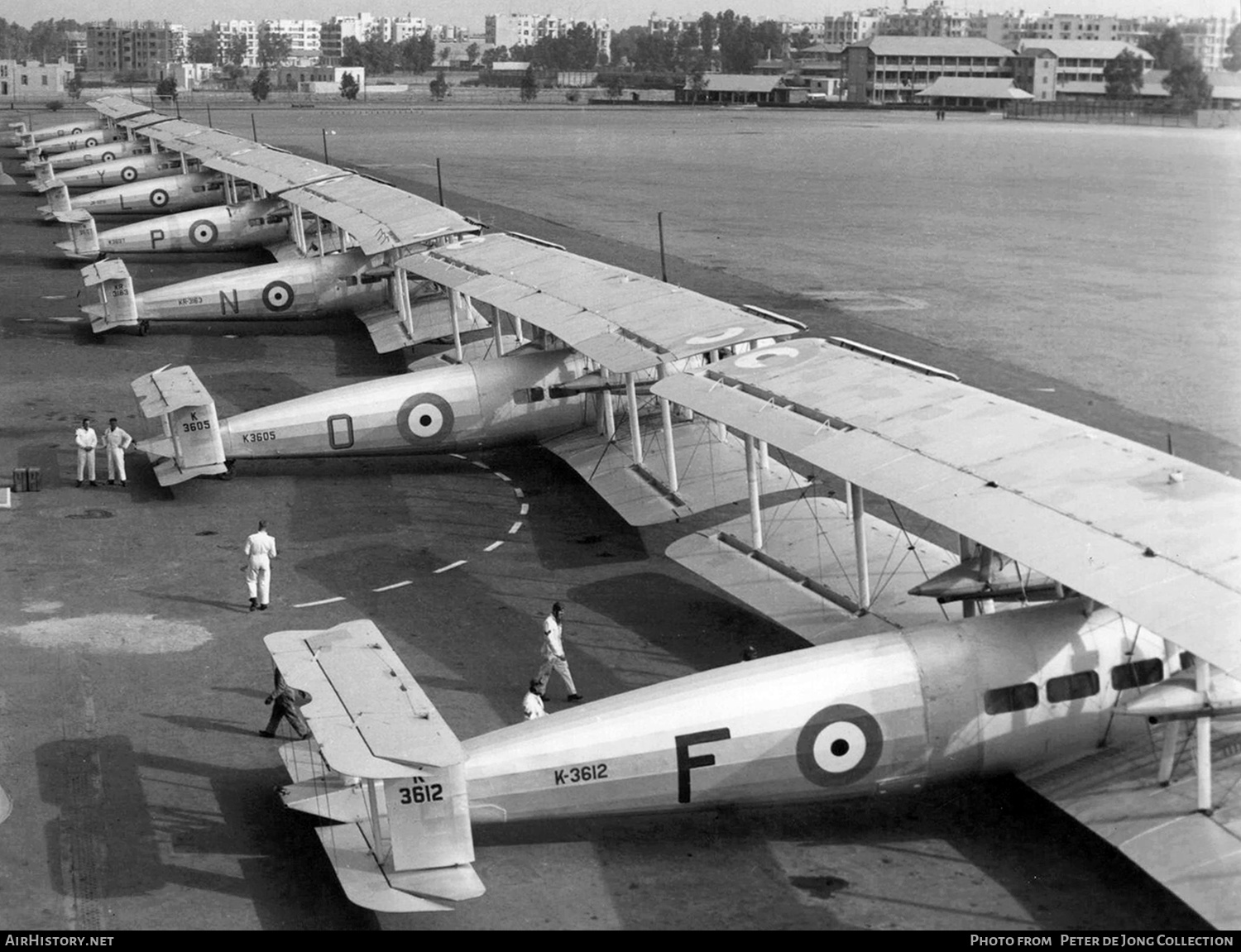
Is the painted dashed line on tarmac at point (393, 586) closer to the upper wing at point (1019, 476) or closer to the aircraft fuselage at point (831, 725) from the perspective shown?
the upper wing at point (1019, 476)

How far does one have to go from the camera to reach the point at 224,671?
24719 mm

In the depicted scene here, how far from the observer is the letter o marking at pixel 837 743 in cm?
1892

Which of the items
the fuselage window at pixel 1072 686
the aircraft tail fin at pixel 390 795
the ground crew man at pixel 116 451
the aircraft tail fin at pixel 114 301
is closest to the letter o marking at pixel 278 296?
the aircraft tail fin at pixel 114 301

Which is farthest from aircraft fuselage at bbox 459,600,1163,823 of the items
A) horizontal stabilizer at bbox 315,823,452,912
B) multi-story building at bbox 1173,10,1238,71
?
multi-story building at bbox 1173,10,1238,71

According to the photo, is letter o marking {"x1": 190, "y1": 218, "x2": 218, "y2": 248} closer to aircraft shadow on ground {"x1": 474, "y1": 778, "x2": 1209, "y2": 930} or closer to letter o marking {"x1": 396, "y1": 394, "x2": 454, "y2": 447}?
letter o marking {"x1": 396, "y1": 394, "x2": 454, "y2": 447}

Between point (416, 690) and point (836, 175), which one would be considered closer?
point (416, 690)

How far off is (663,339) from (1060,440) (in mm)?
11020

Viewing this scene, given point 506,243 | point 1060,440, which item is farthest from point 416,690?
point 506,243

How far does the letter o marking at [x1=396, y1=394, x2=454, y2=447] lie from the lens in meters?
35.2

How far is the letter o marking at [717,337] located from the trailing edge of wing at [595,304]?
17 mm

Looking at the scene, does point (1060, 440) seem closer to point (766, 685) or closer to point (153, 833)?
point (766, 685)

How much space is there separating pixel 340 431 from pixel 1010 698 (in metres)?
19.4

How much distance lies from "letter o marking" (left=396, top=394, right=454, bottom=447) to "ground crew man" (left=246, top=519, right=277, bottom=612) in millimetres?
7855
